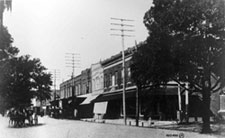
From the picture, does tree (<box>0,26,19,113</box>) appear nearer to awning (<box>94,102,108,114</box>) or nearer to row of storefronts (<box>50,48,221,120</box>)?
row of storefronts (<box>50,48,221,120</box>)

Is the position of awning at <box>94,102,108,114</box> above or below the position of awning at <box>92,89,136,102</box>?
below

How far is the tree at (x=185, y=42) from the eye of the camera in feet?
57.9

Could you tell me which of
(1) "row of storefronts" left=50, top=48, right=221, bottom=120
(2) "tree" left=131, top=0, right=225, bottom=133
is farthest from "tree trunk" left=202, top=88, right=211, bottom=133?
(1) "row of storefronts" left=50, top=48, right=221, bottom=120

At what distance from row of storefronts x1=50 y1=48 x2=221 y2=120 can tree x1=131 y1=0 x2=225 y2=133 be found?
→ 3.25 metres

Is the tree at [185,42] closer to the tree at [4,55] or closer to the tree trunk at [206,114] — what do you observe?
the tree trunk at [206,114]

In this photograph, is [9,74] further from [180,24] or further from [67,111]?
[67,111]

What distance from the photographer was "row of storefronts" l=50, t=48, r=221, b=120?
3388 cm

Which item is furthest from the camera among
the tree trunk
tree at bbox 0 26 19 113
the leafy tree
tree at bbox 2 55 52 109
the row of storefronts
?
the row of storefronts

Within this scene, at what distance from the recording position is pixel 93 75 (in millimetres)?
53188

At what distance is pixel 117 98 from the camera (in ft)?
128

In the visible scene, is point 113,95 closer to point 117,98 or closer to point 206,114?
point 117,98

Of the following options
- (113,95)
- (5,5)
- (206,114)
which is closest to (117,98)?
(113,95)

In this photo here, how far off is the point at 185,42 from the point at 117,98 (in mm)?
21774

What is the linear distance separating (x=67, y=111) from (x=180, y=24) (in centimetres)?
3956
